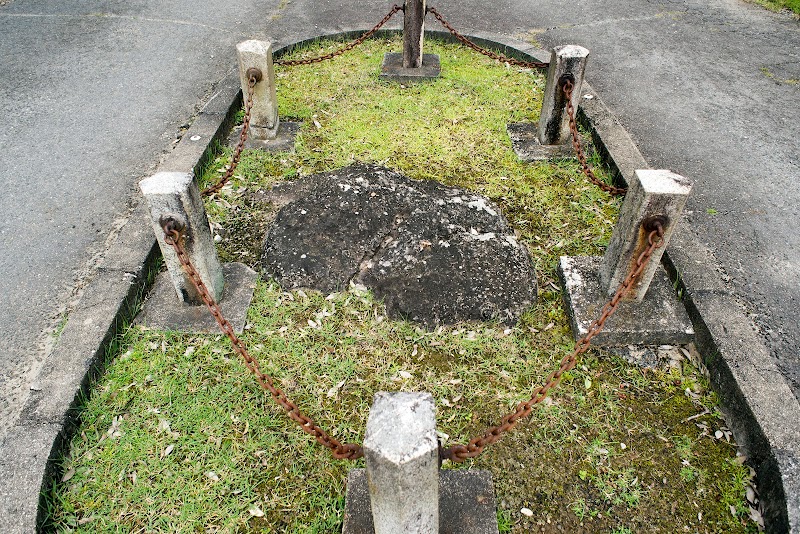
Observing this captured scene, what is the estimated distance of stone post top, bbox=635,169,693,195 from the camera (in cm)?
321

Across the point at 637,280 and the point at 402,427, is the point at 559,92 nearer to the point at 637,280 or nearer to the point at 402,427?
the point at 637,280

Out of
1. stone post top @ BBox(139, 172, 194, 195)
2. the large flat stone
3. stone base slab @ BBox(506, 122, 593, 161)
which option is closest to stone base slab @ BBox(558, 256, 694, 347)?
the large flat stone

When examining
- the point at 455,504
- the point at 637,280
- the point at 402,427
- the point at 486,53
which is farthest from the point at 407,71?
the point at 402,427

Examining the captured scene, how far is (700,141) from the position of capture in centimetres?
579

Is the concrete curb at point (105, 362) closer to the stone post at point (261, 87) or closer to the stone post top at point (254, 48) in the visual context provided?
the stone post at point (261, 87)

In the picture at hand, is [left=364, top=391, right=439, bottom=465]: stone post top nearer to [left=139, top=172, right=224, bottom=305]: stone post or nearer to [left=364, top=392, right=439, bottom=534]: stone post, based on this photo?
[left=364, top=392, right=439, bottom=534]: stone post

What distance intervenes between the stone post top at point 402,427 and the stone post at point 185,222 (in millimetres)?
1911

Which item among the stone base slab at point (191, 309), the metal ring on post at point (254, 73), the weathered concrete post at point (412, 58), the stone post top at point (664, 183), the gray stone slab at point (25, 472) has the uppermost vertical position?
the stone post top at point (664, 183)

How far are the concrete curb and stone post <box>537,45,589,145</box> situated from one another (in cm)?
167

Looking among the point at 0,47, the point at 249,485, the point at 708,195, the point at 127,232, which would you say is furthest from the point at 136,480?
the point at 0,47

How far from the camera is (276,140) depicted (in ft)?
18.7

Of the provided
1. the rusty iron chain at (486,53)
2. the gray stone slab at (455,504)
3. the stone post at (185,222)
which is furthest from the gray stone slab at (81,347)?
the rusty iron chain at (486,53)

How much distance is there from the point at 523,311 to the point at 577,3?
7.63 meters

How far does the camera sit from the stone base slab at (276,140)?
5598 mm
